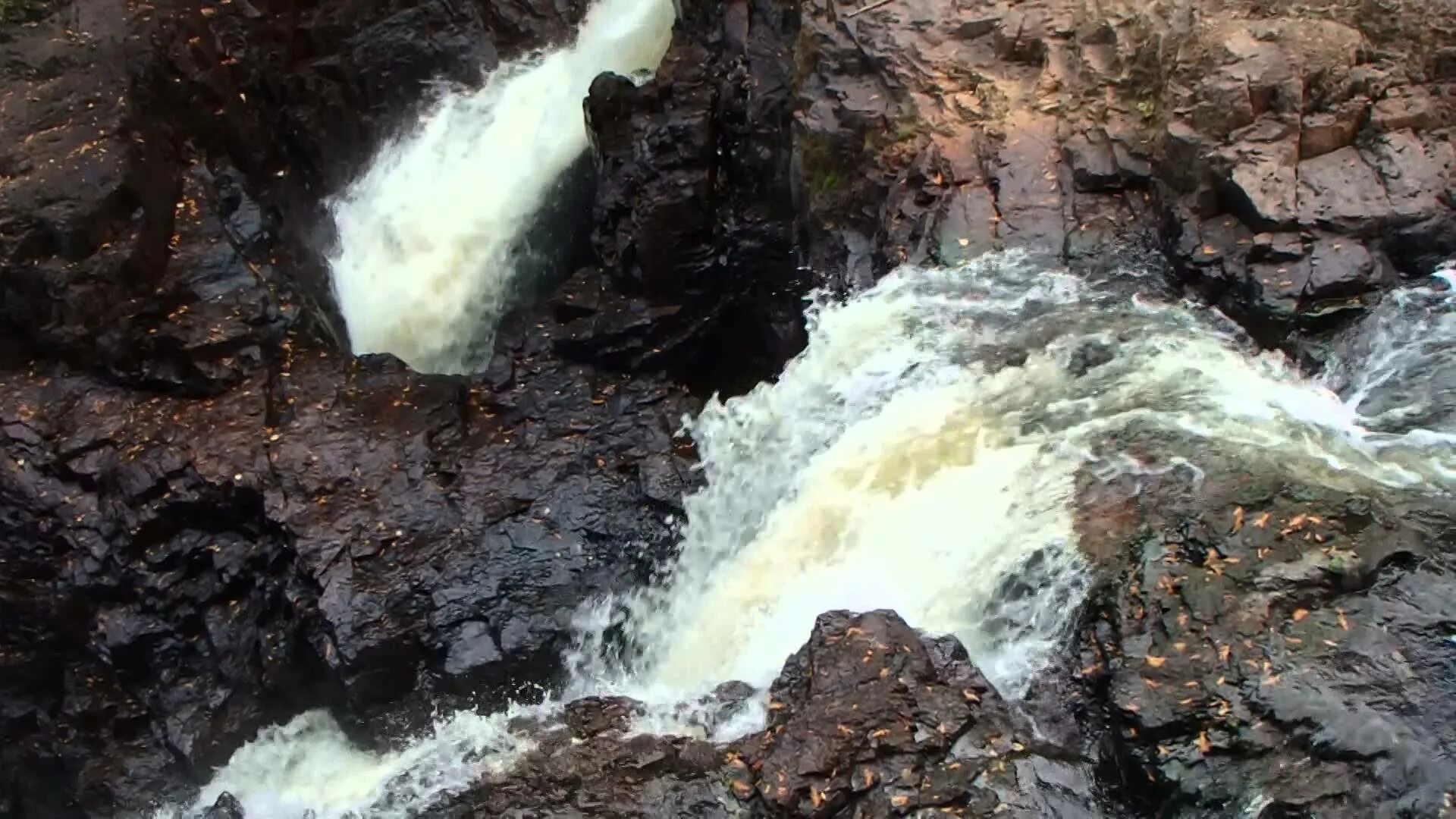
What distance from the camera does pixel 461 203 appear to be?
11.2 m

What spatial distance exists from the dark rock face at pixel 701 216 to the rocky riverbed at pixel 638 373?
0.04 m

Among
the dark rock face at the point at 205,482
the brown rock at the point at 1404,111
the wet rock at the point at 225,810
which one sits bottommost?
the wet rock at the point at 225,810

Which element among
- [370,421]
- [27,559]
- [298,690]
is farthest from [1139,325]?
[27,559]

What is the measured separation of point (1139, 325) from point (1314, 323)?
102 centimetres

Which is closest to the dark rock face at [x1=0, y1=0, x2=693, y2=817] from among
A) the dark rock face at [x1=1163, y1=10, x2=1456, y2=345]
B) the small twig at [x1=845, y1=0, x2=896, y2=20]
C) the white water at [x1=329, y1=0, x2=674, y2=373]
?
the white water at [x1=329, y1=0, x2=674, y2=373]

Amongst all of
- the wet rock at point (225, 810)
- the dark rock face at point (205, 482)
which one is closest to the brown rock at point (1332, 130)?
the dark rock face at point (205, 482)

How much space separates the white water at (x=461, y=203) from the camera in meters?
10.8

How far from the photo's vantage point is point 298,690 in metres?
8.51

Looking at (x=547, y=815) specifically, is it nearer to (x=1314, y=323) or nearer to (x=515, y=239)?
(x=1314, y=323)

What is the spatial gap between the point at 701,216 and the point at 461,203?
9.14 ft

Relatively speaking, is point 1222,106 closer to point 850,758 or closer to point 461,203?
point 850,758

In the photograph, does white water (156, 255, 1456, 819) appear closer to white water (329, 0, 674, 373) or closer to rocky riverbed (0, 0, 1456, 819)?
rocky riverbed (0, 0, 1456, 819)

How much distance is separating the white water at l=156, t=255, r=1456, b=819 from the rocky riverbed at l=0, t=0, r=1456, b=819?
0.25 m

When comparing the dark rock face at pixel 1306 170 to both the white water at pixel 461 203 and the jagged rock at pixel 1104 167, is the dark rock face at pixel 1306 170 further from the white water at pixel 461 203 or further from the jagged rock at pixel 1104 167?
the white water at pixel 461 203
